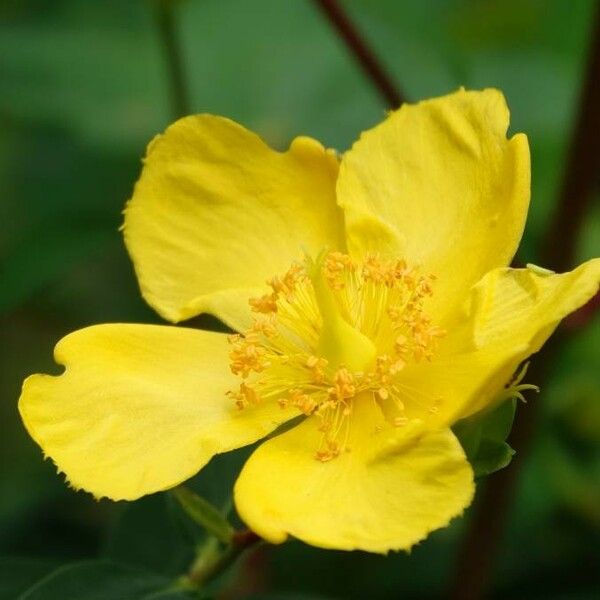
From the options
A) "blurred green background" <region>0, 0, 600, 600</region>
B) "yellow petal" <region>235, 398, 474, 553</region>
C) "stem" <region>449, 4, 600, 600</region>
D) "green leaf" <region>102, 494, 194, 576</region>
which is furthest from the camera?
"blurred green background" <region>0, 0, 600, 600</region>

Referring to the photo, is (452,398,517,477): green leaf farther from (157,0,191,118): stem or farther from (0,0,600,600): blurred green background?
(157,0,191,118): stem

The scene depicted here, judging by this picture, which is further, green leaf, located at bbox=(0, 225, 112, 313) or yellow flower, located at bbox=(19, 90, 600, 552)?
green leaf, located at bbox=(0, 225, 112, 313)

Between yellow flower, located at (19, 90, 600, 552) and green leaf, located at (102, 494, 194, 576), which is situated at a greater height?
yellow flower, located at (19, 90, 600, 552)

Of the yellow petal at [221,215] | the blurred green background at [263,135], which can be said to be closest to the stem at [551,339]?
the blurred green background at [263,135]

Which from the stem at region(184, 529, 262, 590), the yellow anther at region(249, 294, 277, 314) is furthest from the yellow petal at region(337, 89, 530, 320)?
the stem at region(184, 529, 262, 590)

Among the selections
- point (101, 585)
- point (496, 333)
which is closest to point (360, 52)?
point (496, 333)

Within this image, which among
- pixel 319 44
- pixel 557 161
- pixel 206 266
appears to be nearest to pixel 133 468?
pixel 206 266

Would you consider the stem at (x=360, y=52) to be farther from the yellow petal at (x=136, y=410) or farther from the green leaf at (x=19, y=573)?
the green leaf at (x=19, y=573)

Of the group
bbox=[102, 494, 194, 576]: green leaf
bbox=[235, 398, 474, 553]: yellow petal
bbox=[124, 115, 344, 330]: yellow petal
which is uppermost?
bbox=[124, 115, 344, 330]: yellow petal
